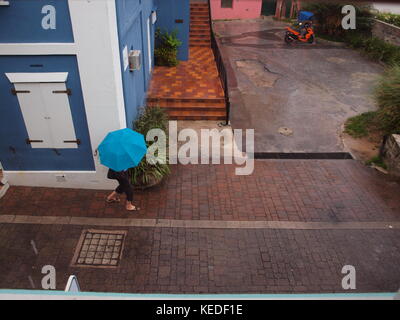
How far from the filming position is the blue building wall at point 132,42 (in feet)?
22.3

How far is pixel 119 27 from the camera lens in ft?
21.0

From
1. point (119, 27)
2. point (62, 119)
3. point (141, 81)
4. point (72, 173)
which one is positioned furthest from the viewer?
point (141, 81)

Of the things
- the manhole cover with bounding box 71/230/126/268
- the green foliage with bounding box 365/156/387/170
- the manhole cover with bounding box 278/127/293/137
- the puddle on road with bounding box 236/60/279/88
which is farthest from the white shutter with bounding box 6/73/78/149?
the puddle on road with bounding box 236/60/279/88

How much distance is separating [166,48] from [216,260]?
10.0 meters

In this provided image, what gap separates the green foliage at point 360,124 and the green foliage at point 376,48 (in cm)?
628

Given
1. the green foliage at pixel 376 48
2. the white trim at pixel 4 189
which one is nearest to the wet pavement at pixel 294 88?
the green foliage at pixel 376 48

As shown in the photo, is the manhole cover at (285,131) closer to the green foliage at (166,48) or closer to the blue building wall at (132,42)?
the blue building wall at (132,42)

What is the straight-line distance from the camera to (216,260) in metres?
6.02

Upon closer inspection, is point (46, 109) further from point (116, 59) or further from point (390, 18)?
point (390, 18)

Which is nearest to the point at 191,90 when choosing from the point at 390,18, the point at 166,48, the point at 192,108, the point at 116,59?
the point at 192,108

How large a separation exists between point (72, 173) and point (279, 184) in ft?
15.8

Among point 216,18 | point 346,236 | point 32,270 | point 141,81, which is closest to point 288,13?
point 216,18

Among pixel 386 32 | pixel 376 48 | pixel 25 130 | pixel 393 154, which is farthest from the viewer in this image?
pixel 386 32

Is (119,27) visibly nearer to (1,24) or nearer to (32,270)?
(1,24)
